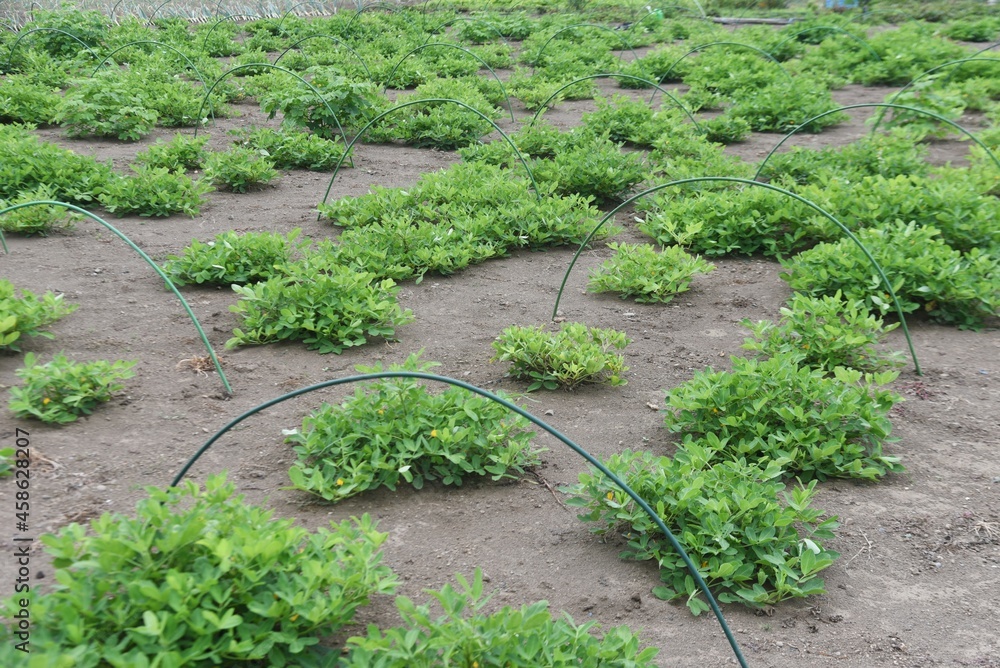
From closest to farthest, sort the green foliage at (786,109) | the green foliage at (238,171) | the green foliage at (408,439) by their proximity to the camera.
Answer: the green foliage at (408,439), the green foliage at (238,171), the green foliage at (786,109)

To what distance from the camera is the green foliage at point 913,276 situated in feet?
17.3

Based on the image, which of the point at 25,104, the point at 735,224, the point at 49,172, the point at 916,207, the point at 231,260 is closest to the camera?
the point at 231,260

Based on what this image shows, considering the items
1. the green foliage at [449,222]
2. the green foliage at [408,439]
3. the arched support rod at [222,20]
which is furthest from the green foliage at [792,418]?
the arched support rod at [222,20]

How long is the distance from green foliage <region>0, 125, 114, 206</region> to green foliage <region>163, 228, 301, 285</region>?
1720 millimetres

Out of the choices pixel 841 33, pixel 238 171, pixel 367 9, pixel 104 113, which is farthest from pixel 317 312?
pixel 367 9

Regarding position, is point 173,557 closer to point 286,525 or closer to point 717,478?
point 286,525

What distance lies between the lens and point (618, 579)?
3248 mm

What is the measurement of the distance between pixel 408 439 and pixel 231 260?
8.39 ft

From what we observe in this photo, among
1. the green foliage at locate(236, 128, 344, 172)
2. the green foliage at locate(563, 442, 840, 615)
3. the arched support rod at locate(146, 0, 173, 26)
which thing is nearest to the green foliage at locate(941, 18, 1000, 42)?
the green foliage at locate(236, 128, 344, 172)

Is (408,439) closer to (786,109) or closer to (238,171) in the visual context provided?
(238,171)

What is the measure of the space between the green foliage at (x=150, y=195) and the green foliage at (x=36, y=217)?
434 millimetres

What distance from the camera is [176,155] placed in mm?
7730

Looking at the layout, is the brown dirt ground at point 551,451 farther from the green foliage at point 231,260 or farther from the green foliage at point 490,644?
the green foliage at point 490,644

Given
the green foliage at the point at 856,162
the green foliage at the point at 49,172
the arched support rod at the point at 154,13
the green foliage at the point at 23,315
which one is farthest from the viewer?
the arched support rod at the point at 154,13
